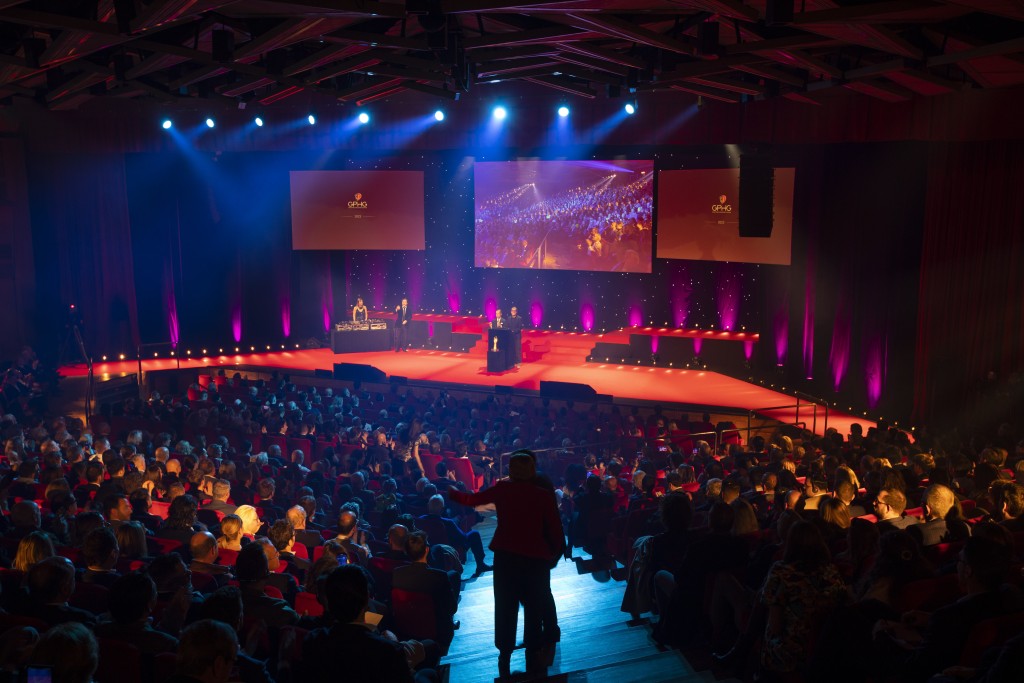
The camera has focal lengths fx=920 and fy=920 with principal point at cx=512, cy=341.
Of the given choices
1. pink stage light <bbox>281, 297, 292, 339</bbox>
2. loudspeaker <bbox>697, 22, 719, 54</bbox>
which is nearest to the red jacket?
loudspeaker <bbox>697, 22, 719, 54</bbox>

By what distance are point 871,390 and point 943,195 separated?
3.55 meters

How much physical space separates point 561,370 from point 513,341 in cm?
130

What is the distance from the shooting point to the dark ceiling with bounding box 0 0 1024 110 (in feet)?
28.3

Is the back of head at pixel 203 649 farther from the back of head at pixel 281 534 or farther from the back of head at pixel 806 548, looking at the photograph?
the back of head at pixel 281 534

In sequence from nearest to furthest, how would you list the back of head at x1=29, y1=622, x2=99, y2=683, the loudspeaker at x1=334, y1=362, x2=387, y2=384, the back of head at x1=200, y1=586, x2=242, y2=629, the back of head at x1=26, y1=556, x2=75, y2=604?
the back of head at x1=29, y1=622, x2=99, y2=683 < the back of head at x1=200, y1=586, x2=242, y2=629 < the back of head at x1=26, y1=556, x2=75, y2=604 < the loudspeaker at x1=334, y1=362, x2=387, y2=384

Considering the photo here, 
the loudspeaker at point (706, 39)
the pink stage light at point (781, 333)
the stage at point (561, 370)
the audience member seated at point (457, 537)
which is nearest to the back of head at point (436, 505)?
the audience member seated at point (457, 537)

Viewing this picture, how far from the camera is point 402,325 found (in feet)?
74.8

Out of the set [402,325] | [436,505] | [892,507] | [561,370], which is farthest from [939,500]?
[402,325]

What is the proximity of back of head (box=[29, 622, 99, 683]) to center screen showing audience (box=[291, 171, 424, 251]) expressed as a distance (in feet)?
64.9

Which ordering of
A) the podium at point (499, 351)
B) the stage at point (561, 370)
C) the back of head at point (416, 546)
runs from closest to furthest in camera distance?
the back of head at point (416, 546), the stage at point (561, 370), the podium at point (499, 351)

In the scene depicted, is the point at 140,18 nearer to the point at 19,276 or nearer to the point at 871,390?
the point at 871,390

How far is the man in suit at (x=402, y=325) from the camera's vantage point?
22.7 m

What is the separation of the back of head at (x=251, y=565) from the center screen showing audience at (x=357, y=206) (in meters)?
18.3

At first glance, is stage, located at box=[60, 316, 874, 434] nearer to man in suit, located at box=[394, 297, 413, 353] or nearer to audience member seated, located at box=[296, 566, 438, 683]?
man in suit, located at box=[394, 297, 413, 353]
